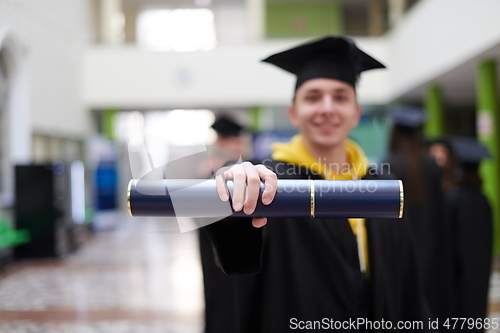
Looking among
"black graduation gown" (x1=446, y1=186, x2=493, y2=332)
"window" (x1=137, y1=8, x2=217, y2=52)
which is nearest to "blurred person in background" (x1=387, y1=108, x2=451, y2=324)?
"black graduation gown" (x1=446, y1=186, x2=493, y2=332)

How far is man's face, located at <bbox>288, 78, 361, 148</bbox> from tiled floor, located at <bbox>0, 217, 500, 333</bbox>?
3.35 metres

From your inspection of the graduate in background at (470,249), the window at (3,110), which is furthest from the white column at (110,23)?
the graduate in background at (470,249)

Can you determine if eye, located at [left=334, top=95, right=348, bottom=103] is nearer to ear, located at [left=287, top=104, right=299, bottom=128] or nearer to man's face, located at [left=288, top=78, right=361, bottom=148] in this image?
man's face, located at [left=288, top=78, right=361, bottom=148]

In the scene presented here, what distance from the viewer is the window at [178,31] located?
1266 centimetres

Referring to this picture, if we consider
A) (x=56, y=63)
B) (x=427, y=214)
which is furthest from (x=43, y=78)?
(x=427, y=214)

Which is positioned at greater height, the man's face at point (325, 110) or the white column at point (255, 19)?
the white column at point (255, 19)

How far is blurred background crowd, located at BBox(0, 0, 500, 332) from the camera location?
4594 millimetres

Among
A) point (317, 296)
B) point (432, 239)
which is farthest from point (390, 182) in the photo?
point (432, 239)

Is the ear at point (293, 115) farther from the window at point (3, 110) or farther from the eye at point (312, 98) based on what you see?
the window at point (3, 110)

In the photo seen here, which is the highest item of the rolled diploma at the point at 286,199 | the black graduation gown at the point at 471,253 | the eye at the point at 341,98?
the eye at the point at 341,98

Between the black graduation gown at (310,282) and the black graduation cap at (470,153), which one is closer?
the black graduation gown at (310,282)

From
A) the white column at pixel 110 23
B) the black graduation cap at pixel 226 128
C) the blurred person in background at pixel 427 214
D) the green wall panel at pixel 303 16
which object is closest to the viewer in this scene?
the blurred person in background at pixel 427 214

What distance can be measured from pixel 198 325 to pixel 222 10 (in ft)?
39.3

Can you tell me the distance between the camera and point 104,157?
484 inches
